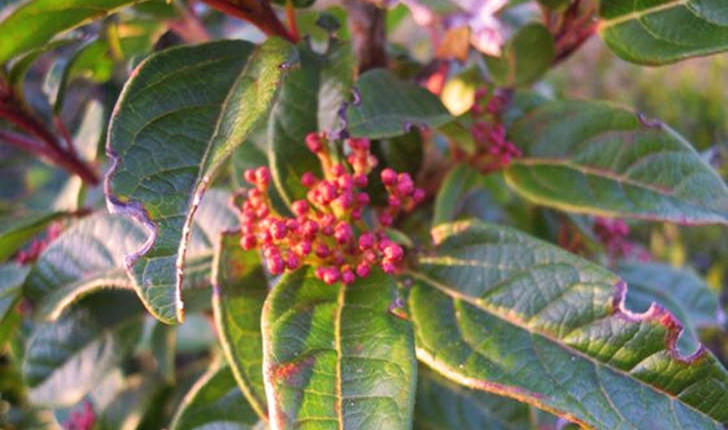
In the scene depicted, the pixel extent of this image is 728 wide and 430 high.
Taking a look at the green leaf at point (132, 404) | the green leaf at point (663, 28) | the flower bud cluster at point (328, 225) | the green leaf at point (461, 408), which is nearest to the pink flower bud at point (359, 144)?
the flower bud cluster at point (328, 225)

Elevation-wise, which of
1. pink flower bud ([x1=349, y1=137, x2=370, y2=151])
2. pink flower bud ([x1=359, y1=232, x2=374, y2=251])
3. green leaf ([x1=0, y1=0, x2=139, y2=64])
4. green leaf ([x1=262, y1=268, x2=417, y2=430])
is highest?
green leaf ([x1=0, y1=0, x2=139, y2=64])

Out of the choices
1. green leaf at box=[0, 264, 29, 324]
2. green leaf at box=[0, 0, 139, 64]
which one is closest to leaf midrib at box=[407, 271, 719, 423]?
green leaf at box=[0, 0, 139, 64]

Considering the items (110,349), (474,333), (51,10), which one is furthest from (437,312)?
(110,349)

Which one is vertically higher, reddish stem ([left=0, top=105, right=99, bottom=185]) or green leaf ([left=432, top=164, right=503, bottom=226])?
reddish stem ([left=0, top=105, right=99, bottom=185])

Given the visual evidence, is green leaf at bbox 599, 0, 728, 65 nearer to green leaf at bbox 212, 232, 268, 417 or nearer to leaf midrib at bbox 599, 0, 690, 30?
leaf midrib at bbox 599, 0, 690, 30

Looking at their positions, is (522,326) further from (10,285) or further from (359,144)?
(10,285)

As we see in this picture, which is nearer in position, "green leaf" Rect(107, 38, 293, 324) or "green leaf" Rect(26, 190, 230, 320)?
"green leaf" Rect(107, 38, 293, 324)

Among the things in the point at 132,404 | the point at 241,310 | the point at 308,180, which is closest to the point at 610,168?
the point at 308,180
